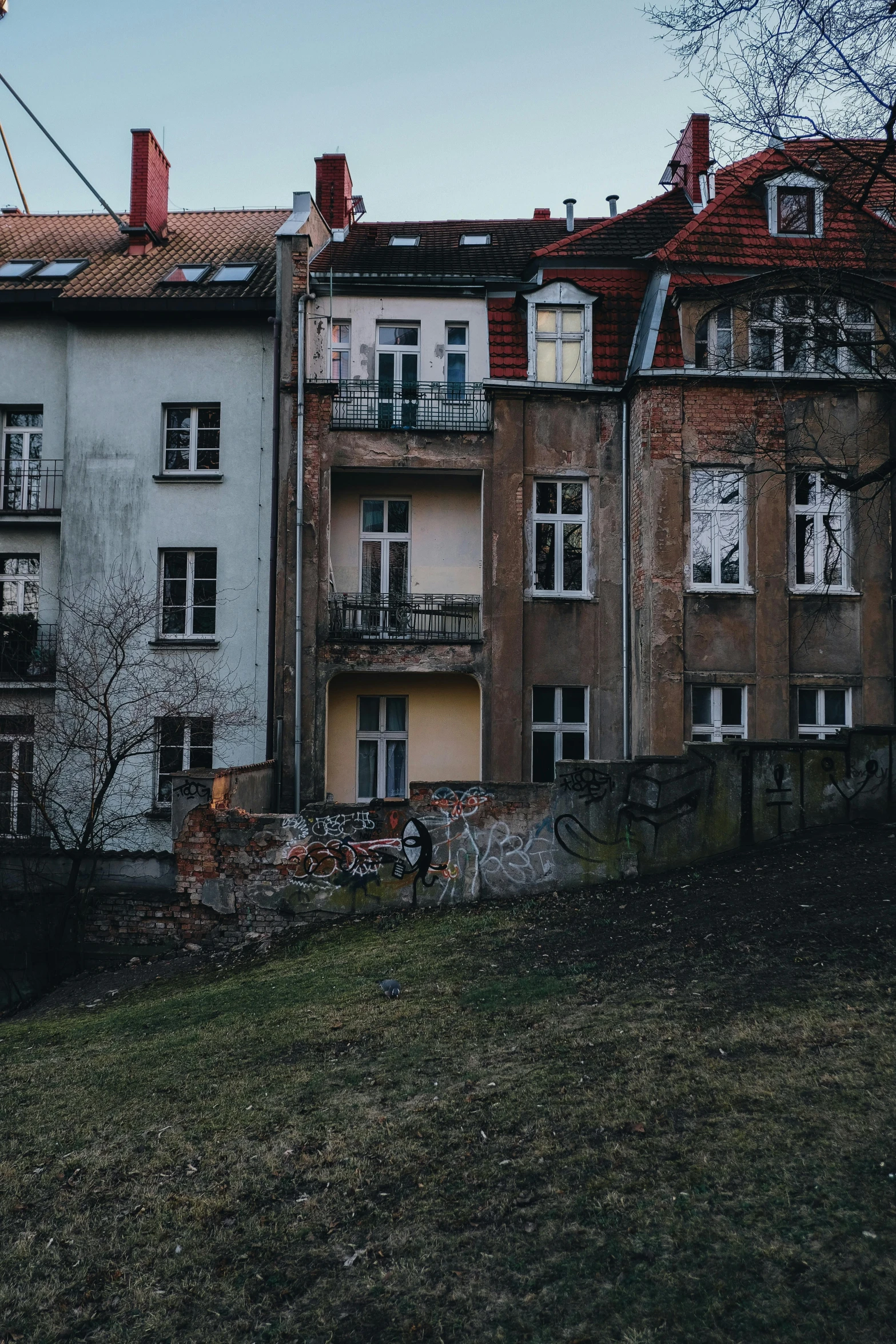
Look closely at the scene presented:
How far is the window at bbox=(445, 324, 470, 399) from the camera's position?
20.0 metres

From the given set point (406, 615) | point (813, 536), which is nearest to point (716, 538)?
point (813, 536)

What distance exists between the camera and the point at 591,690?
19125mm

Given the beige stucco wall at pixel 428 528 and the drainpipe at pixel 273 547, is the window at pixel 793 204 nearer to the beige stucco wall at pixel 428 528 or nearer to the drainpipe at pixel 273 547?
the beige stucco wall at pixel 428 528

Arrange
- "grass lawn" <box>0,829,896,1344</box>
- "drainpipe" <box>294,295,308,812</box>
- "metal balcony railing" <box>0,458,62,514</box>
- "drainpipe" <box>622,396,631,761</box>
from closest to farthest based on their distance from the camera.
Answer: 1. "grass lawn" <box>0,829,896,1344</box>
2. "drainpipe" <box>294,295,308,812</box>
3. "drainpipe" <box>622,396,631,761</box>
4. "metal balcony railing" <box>0,458,62,514</box>

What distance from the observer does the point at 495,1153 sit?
6160mm

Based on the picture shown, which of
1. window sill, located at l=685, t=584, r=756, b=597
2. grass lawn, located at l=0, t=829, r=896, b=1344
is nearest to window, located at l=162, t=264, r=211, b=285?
window sill, located at l=685, t=584, r=756, b=597

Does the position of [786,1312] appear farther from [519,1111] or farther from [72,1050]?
[72,1050]

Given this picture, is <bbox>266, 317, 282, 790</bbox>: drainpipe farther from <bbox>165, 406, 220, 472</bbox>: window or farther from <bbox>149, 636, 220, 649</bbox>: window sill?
<bbox>165, 406, 220, 472</bbox>: window

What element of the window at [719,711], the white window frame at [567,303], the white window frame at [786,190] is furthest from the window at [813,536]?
the white window frame at [567,303]

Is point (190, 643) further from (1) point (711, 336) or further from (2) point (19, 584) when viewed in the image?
(1) point (711, 336)

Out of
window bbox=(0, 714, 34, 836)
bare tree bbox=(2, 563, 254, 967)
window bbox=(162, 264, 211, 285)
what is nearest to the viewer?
bare tree bbox=(2, 563, 254, 967)

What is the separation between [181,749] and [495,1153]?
14.7 meters

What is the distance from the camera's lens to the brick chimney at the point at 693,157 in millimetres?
22797

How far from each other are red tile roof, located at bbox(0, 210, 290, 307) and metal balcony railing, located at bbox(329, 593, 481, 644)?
252 inches
